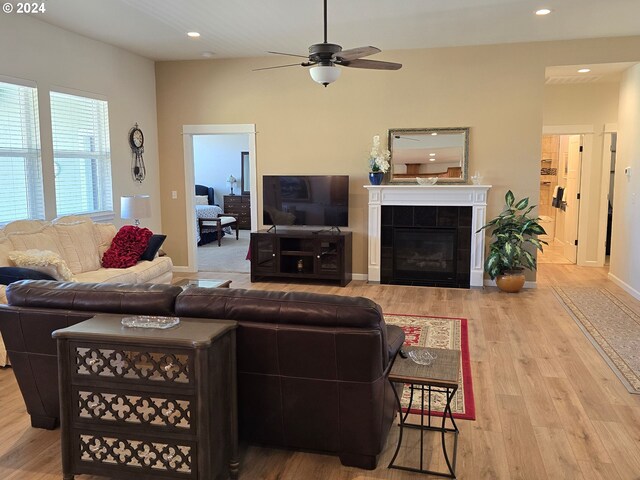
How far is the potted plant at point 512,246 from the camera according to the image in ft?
20.5

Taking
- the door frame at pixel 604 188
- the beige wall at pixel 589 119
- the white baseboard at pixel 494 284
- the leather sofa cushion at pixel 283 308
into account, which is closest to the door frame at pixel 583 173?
the beige wall at pixel 589 119

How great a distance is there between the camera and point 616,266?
6.88 m

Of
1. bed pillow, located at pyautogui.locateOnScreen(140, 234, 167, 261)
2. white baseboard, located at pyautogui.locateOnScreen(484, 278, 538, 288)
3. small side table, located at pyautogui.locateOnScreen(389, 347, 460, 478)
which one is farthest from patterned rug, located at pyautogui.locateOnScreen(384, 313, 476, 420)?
bed pillow, located at pyautogui.locateOnScreen(140, 234, 167, 261)

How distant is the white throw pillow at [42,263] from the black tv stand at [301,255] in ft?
9.77

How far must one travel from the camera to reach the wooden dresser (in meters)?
12.4

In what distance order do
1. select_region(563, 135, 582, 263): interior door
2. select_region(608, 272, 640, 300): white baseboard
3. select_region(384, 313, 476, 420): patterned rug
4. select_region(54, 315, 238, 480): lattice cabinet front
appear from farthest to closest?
1. select_region(563, 135, 582, 263): interior door
2. select_region(608, 272, 640, 300): white baseboard
3. select_region(384, 313, 476, 420): patterned rug
4. select_region(54, 315, 238, 480): lattice cabinet front

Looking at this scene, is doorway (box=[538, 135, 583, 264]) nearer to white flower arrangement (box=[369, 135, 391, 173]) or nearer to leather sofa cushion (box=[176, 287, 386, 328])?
white flower arrangement (box=[369, 135, 391, 173])

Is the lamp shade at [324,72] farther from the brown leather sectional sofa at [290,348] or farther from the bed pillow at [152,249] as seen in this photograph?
the bed pillow at [152,249]

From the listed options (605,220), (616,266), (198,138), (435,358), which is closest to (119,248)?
(435,358)

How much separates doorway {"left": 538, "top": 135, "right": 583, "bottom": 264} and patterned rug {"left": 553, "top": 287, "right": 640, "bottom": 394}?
147 cm

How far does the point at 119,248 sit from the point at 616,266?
617cm

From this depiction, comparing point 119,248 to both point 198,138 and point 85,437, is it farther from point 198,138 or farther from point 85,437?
point 198,138

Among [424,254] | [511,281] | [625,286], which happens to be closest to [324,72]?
[424,254]

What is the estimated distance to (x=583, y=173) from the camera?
8.03 metres
